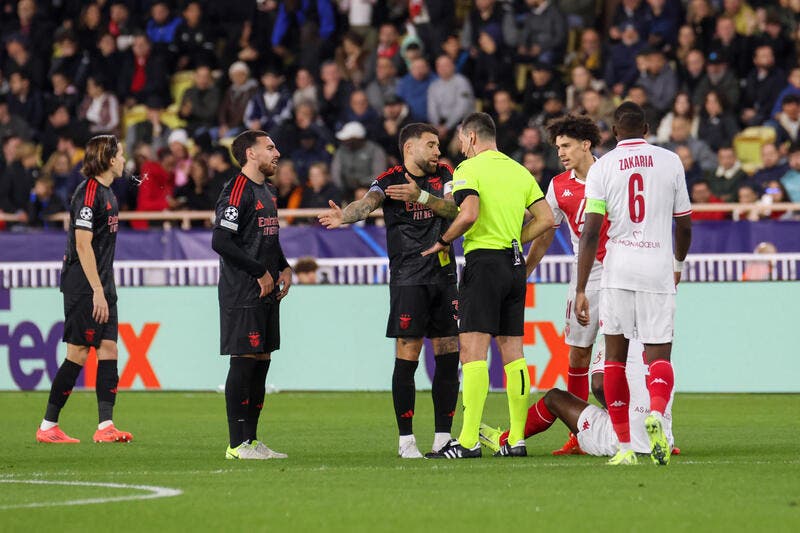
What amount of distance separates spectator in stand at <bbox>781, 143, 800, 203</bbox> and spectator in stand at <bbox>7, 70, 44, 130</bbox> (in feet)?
43.5

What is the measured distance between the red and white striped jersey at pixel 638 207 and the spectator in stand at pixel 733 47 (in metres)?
13.3

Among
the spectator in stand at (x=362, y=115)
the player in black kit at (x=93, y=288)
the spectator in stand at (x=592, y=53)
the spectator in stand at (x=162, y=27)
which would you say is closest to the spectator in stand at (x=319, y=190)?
the spectator in stand at (x=362, y=115)

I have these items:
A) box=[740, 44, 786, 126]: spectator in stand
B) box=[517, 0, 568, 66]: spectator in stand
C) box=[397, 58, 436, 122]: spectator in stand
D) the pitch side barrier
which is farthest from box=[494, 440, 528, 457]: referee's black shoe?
box=[517, 0, 568, 66]: spectator in stand

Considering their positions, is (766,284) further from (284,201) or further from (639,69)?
(284,201)

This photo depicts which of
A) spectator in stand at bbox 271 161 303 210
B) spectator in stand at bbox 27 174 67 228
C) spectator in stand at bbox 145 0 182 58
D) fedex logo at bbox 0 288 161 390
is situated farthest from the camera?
spectator in stand at bbox 145 0 182 58

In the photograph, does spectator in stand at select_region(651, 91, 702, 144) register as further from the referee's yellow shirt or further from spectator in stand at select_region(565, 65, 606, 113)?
the referee's yellow shirt

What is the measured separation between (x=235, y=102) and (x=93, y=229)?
1311cm

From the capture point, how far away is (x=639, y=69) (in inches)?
899

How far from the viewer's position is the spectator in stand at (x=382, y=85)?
80.8 feet

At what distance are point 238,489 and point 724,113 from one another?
A: 1457cm

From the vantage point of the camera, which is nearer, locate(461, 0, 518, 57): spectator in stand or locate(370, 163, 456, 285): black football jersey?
locate(370, 163, 456, 285): black football jersey

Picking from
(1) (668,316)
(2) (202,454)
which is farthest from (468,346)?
(2) (202,454)

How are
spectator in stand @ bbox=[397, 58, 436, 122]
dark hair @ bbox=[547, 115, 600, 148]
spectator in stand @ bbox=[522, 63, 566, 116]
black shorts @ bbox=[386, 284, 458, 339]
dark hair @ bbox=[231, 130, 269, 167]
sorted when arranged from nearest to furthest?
black shorts @ bbox=[386, 284, 458, 339] → dark hair @ bbox=[231, 130, 269, 167] → dark hair @ bbox=[547, 115, 600, 148] → spectator in stand @ bbox=[522, 63, 566, 116] → spectator in stand @ bbox=[397, 58, 436, 122]

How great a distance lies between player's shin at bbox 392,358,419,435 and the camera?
10.9 meters
